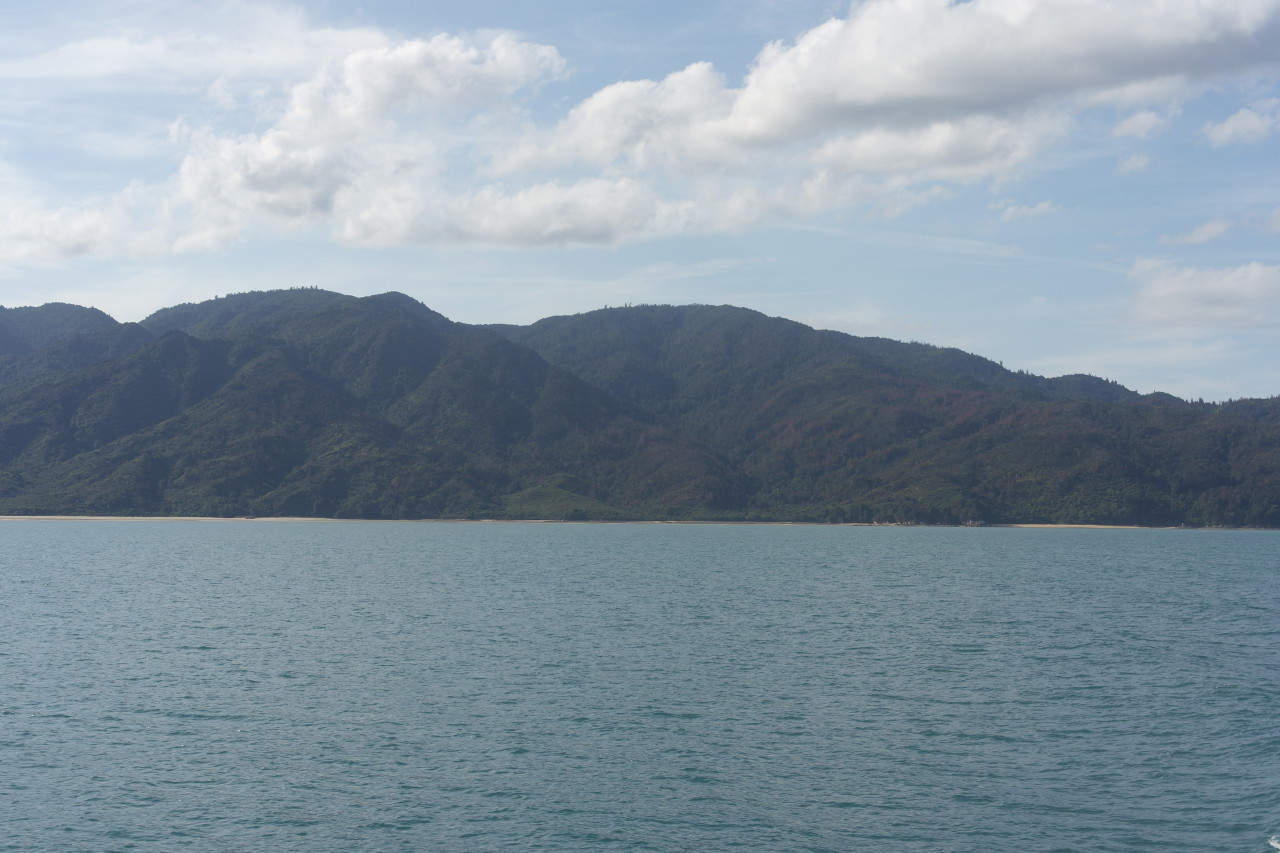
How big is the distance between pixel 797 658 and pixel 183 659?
45164mm

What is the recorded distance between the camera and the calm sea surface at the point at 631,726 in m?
41.3

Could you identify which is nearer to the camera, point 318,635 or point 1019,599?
point 318,635

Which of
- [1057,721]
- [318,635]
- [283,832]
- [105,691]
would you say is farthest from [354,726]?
[1057,721]

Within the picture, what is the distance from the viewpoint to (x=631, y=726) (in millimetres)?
55594

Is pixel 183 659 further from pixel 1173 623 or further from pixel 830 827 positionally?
pixel 1173 623

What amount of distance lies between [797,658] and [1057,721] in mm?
21765

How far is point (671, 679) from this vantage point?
67812 mm

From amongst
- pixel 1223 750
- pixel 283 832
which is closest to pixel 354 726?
pixel 283 832

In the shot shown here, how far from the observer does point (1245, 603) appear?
4648 inches

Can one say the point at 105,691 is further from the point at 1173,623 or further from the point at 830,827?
the point at 1173,623

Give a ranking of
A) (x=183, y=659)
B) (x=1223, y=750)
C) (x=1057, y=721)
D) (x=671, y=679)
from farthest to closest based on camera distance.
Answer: (x=183, y=659) < (x=671, y=679) < (x=1057, y=721) < (x=1223, y=750)

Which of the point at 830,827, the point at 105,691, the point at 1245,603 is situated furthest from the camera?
the point at 1245,603

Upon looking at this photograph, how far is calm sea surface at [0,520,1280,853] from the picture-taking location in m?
41.3

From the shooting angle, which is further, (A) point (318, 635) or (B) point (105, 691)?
(A) point (318, 635)
